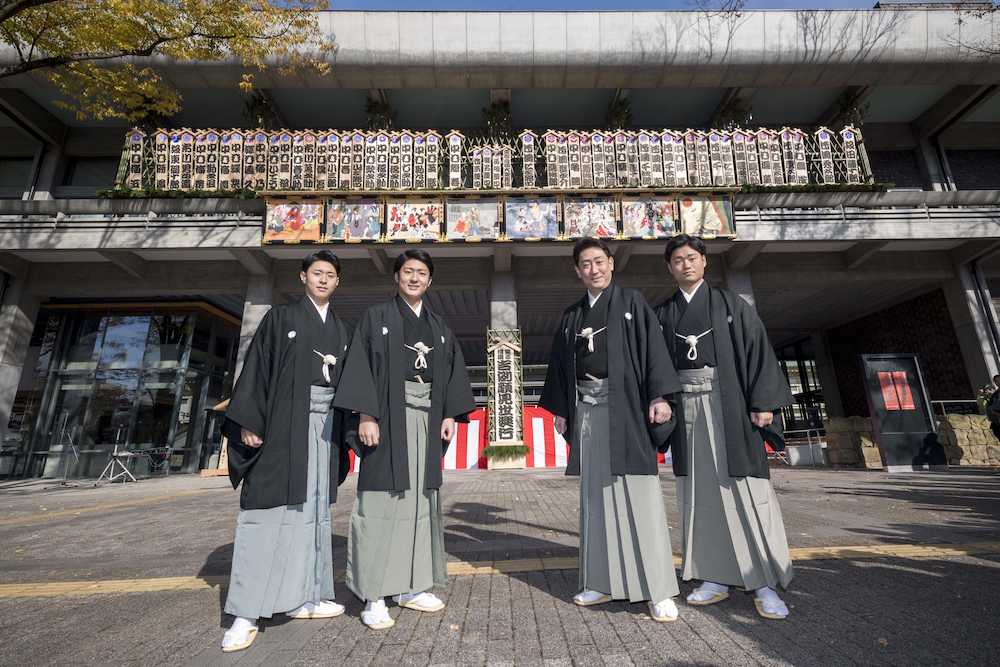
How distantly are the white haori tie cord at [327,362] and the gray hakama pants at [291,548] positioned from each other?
0.08 meters

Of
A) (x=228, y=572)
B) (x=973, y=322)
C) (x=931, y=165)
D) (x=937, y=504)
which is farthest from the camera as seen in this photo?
(x=931, y=165)

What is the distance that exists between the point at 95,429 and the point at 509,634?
52.1 feet

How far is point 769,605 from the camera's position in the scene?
2305 mm

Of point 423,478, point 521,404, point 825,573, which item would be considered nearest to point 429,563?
point 423,478

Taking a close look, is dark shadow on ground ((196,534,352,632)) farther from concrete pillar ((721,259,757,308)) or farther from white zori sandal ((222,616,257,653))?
concrete pillar ((721,259,757,308))

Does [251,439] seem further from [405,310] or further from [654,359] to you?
[654,359]

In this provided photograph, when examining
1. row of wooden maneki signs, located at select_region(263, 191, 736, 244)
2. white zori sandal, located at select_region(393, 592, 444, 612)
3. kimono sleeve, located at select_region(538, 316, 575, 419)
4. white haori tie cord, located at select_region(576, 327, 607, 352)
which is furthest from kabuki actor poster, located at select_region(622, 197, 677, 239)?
white zori sandal, located at select_region(393, 592, 444, 612)

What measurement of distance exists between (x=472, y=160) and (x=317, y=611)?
37.8 ft

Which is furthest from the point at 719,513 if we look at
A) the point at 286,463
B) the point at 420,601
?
the point at 286,463

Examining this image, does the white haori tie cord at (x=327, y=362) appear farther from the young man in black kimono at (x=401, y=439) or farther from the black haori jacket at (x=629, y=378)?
the black haori jacket at (x=629, y=378)

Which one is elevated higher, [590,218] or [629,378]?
[590,218]

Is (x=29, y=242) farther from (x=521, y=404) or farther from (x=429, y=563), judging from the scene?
(x=429, y=563)

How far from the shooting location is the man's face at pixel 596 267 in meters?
2.92

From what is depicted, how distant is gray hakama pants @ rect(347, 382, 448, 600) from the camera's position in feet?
8.09
